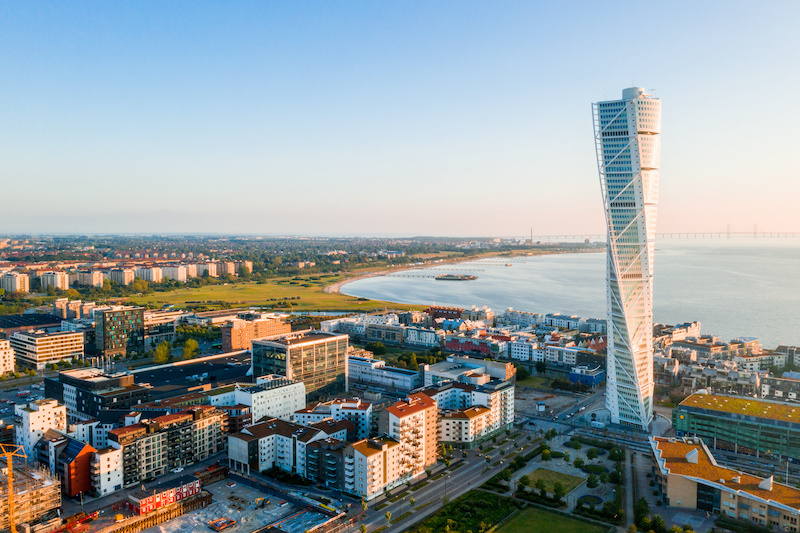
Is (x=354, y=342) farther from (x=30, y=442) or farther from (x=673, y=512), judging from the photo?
(x=673, y=512)

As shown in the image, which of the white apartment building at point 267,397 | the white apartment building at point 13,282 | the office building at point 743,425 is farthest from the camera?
the white apartment building at point 13,282

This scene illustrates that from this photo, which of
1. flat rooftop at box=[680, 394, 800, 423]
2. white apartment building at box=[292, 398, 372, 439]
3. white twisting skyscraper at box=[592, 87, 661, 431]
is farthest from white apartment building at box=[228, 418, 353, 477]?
flat rooftop at box=[680, 394, 800, 423]

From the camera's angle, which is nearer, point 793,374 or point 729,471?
point 729,471

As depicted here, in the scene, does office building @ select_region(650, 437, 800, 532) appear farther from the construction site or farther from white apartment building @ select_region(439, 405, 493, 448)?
the construction site

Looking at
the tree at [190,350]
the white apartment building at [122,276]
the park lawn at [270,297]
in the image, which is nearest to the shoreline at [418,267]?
the park lawn at [270,297]

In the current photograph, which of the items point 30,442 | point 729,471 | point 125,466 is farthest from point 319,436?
point 729,471

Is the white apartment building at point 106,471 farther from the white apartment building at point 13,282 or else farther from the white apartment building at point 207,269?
the white apartment building at point 207,269
